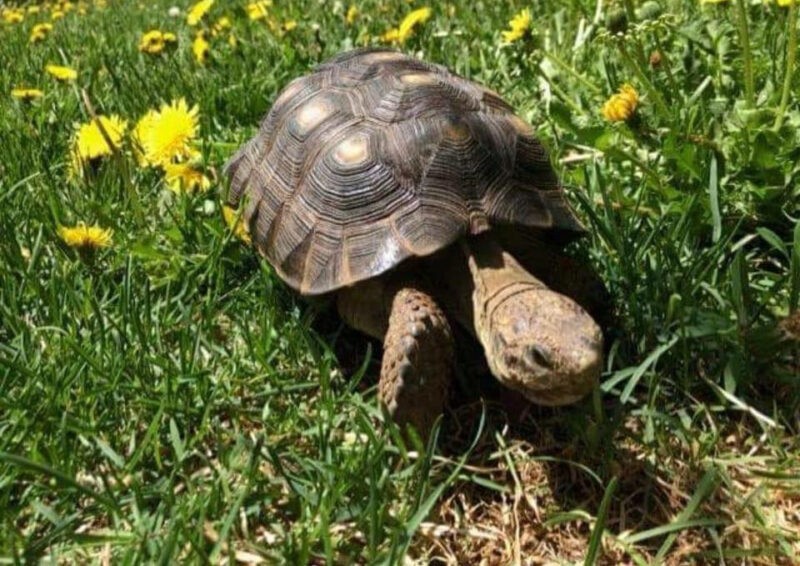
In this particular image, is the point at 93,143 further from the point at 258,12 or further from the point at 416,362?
the point at 258,12

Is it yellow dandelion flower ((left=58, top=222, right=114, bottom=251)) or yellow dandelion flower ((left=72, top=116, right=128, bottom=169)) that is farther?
yellow dandelion flower ((left=72, top=116, right=128, bottom=169))

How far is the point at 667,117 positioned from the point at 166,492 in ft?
6.06

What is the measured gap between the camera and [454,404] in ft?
7.27

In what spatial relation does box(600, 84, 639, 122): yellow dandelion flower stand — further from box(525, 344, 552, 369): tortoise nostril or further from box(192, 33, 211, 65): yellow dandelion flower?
box(192, 33, 211, 65): yellow dandelion flower

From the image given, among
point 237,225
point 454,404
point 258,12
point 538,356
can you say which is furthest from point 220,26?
point 538,356

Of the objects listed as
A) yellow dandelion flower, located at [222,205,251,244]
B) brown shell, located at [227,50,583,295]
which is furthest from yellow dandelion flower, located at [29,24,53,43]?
brown shell, located at [227,50,583,295]

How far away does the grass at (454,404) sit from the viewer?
5.95 ft

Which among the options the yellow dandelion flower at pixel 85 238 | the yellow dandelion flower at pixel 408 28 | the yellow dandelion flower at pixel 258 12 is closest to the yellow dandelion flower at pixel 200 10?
the yellow dandelion flower at pixel 258 12

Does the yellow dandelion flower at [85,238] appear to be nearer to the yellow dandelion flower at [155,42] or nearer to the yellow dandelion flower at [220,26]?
the yellow dandelion flower at [155,42]

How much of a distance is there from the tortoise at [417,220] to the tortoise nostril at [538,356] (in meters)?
0.09

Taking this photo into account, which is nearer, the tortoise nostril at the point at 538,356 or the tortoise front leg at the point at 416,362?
the tortoise nostril at the point at 538,356

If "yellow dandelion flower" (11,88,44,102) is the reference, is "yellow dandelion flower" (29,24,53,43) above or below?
below

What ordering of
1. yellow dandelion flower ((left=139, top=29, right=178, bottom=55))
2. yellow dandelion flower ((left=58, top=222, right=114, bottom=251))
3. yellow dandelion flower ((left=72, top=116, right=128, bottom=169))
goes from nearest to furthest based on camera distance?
yellow dandelion flower ((left=58, top=222, right=114, bottom=251)) < yellow dandelion flower ((left=72, top=116, right=128, bottom=169)) < yellow dandelion flower ((left=139, top=29, right=178, bottom=55))

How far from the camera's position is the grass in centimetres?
181
